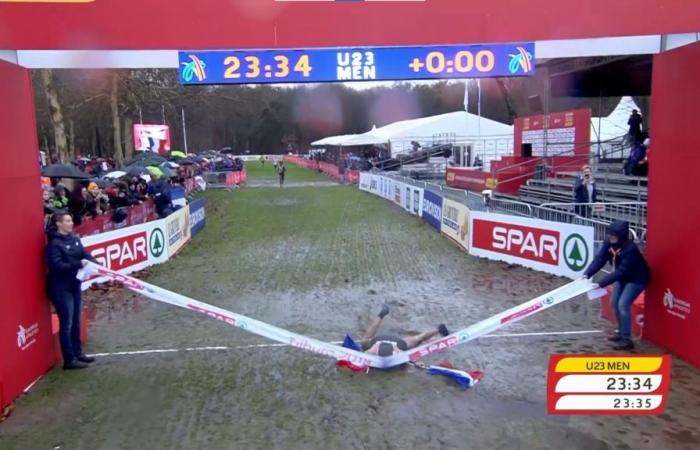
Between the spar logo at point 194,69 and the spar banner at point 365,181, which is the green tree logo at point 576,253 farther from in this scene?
the spar banner at point 365,181

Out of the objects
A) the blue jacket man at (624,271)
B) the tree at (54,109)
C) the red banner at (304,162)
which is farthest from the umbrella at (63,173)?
the red banner at (304,162)

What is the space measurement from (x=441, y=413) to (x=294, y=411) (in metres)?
1.47

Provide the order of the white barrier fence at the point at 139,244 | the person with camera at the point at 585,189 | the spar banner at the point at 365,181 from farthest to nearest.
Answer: the spar banner at the point at 365,181
the person with camera at the point at 585,189
the white barrier fence at the point at 139,244

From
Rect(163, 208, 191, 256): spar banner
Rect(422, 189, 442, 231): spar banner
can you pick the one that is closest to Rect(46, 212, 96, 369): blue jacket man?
Rect(163, 208, 191, 256): spar banner

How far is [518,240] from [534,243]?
529 mm

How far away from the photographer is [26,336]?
628 cm

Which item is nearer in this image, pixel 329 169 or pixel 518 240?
pixel 518 240

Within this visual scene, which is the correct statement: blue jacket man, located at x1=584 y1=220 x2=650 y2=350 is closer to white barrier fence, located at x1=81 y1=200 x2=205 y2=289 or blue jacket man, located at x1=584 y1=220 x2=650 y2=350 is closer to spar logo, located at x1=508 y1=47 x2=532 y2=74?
spar logo, located at x1=508 y1=47 x2=532 y2=74

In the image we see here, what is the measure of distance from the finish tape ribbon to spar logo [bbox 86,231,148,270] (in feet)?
14.4

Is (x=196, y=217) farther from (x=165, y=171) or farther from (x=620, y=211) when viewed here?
(x=620, y=211)

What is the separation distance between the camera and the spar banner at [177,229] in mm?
14164

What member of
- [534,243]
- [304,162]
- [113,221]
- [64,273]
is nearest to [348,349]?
[64,273]

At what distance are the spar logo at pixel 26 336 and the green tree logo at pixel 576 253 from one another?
8886mm

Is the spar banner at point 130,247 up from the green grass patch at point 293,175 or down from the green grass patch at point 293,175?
up
